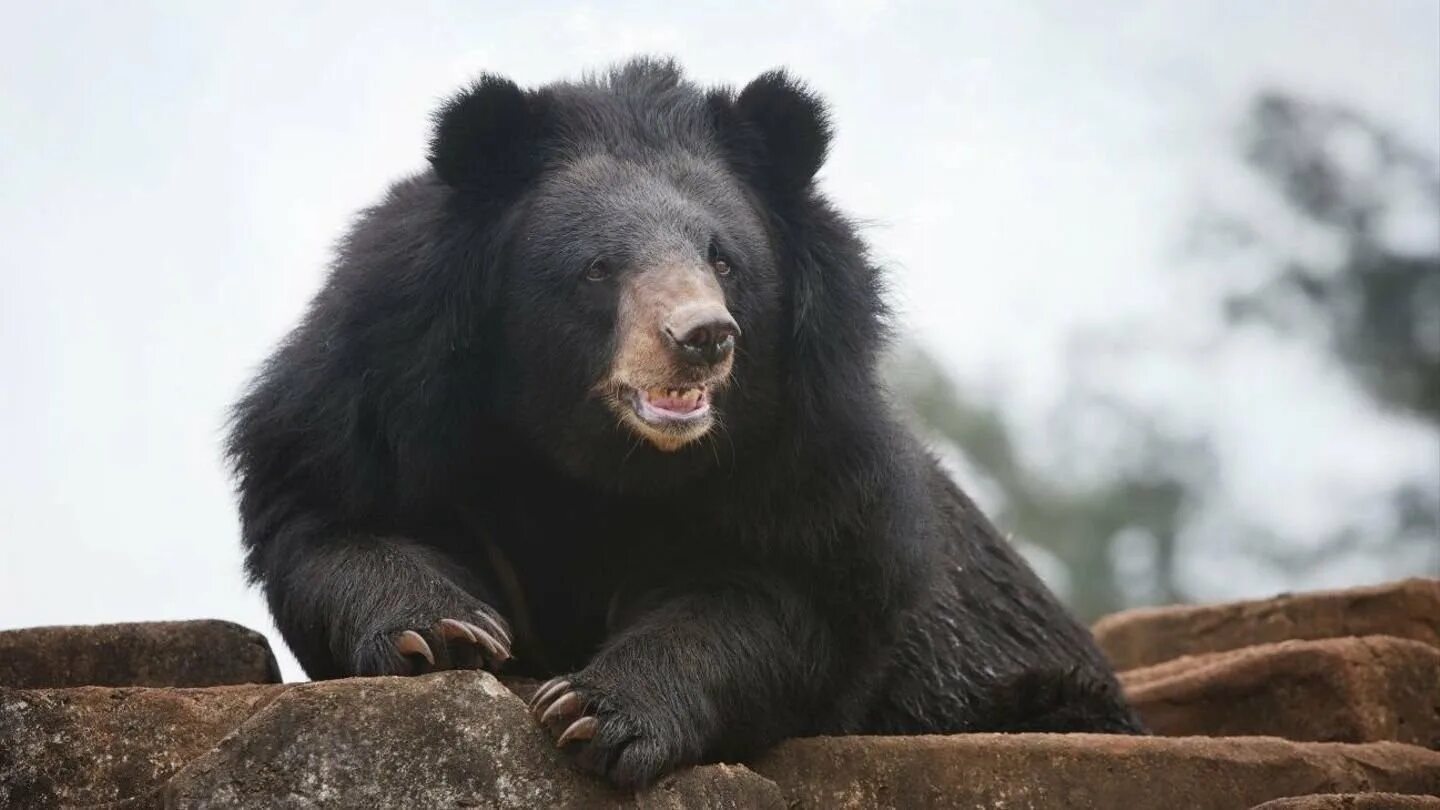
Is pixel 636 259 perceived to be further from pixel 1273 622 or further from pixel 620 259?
pixel 1273 622

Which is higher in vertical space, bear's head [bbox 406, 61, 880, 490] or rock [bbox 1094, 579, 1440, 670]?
bear's head [bbox 406, 61, 880, 490]

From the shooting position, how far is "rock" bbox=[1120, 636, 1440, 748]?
22.8ft

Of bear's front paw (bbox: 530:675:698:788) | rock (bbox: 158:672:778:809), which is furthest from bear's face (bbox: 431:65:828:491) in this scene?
rock (bbox: 158:672:778:809)

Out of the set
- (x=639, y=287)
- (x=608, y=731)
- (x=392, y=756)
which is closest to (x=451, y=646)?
(x=608, y=731)

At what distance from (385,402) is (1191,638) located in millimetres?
5246

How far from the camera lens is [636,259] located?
204 inches

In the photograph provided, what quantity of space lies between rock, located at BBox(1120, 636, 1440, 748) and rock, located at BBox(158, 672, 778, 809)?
368 centimetres

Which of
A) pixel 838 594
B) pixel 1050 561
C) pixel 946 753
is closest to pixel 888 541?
pixel 838 594

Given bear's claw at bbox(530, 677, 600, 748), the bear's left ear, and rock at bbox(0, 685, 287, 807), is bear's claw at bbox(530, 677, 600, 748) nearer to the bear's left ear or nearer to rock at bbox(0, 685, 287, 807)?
rock at bbox(0, 685, 287, 807)

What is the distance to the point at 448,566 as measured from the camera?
518 centimetres

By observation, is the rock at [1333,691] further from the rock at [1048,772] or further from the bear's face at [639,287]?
the bear's face at [639,287]

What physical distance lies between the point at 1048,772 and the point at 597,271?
183cm

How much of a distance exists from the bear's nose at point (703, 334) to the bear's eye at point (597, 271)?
17.9 inches

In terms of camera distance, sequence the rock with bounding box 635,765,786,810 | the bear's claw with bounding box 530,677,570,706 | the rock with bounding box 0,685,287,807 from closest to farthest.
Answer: the rock with bounding box 0,685,287,807 < the rock with bounding box 635,765,786,810 < the bear's claw with bounding box 530,677,570,706
